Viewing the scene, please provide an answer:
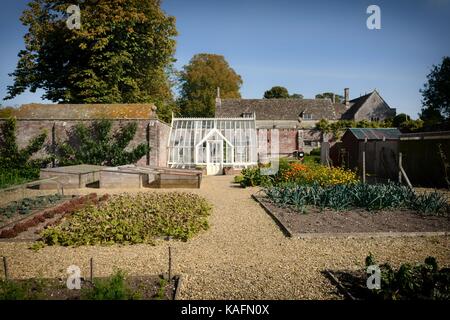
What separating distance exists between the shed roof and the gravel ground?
13978mm

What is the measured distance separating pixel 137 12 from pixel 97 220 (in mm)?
21236

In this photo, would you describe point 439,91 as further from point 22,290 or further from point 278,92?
point 22,290

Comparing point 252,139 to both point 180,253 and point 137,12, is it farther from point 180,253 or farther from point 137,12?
point 180,253

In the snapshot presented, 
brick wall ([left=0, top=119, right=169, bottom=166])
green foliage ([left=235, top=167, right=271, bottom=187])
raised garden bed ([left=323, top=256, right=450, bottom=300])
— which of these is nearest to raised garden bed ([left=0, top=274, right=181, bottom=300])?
raised garden bed ([left=323, top=256, right=450, bottom=300])

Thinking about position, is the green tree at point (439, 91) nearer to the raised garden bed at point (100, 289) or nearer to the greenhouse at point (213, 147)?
the greenhouse at point (213, 147)

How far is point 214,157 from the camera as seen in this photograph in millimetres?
20844

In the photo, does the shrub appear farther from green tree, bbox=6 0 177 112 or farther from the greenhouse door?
green tree, bbox=6 0 177 112

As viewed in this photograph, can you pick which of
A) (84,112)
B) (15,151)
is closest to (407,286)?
(84,112)

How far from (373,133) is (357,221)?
47.7 ft

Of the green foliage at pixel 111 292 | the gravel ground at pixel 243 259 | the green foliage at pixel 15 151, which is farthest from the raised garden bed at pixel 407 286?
the green foliage at pixel 15 151

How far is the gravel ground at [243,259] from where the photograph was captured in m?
4.28

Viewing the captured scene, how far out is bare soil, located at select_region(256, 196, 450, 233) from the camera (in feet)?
22.4

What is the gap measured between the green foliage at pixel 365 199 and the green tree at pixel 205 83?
130ft

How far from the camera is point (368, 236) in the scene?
652 centimetres
